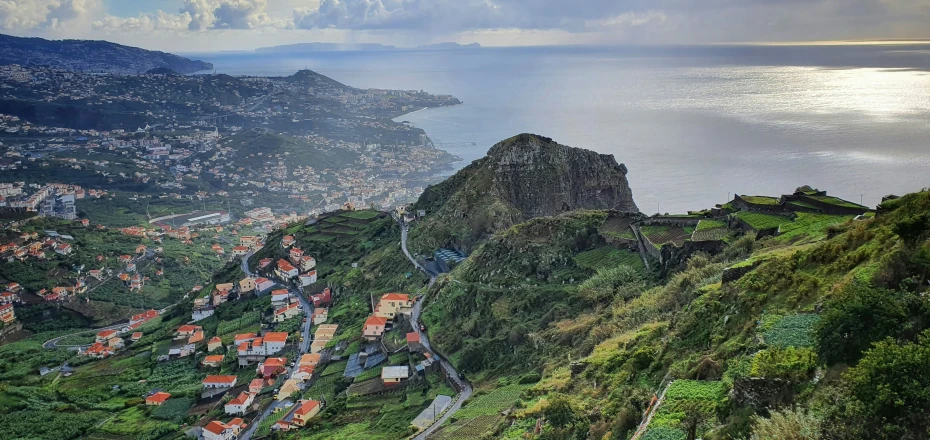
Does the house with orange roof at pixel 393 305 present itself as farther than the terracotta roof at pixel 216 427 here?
Yes

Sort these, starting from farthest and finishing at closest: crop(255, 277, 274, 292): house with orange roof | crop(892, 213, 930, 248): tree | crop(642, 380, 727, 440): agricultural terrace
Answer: crop(255, 277, 274, 292): house with orange roof < crop(892, 213, 930, 248): tree < crop(642, 380, 727, 440): agricultural terrace

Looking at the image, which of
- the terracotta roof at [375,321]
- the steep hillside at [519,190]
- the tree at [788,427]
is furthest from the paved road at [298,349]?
the tree at [788,427]

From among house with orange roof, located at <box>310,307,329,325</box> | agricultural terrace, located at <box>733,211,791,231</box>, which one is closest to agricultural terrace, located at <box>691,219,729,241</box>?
agricultural terrace, located at <box>733,211,791,231</box>

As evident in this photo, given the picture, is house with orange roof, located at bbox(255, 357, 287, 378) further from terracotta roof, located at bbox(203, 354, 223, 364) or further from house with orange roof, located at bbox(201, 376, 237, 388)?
terracotta roof, located at bbox(203, 354, 223, 364)

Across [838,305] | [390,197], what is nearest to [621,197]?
[838,305]

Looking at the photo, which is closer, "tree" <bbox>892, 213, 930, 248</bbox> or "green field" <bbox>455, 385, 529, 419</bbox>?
"tree" <bbox>892, 213, 930, 248</bbox>

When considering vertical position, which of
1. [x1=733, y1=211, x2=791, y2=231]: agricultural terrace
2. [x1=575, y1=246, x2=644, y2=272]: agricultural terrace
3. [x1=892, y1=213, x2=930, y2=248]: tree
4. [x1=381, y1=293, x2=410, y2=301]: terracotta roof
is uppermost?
[x1=892, y1=213, x2=930, y2=248]: tree

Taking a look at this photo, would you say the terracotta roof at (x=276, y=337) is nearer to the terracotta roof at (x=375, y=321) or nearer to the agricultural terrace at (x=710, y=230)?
the terracotta roof at (x=375, y=321)

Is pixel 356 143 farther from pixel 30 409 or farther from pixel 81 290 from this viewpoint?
pixel 30 409
